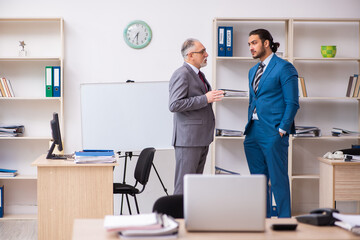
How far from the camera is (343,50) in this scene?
5.32 meters

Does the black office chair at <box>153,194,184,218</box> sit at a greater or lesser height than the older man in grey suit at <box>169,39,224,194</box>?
lesser

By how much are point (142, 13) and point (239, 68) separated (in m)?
1.25

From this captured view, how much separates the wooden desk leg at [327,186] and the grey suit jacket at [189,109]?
1.44 meters

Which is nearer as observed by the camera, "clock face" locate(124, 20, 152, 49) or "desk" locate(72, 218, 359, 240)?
"desk" locate(72, 218, 359, 240)

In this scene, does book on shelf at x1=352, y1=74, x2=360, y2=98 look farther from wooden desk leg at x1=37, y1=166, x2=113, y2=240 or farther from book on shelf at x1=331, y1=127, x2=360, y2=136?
wooden desk leg at x1=37, y1=166, x2=113, y2=240

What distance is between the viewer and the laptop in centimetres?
167

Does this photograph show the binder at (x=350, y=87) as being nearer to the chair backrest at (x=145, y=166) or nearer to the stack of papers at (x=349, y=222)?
the chair backrest at (x=145, y=166)

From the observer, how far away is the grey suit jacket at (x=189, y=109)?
11.6 feet

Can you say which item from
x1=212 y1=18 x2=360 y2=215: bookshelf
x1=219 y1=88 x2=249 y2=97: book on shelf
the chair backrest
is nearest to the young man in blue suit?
the chair backrest

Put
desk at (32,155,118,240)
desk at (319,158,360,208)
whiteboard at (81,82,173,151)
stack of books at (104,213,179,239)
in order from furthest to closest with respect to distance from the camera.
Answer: whiteboard at (81,82,173,151)
desk at (319,158,360,208)
desk at (32,155,118,240)
stack of books at (104,213,179,239)

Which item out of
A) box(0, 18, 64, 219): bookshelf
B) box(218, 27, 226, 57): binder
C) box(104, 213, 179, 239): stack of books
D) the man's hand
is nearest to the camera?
box(104, 213, 179, 239): stack of books

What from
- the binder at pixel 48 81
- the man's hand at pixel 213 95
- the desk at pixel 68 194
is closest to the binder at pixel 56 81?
the binder at pixel 48 81

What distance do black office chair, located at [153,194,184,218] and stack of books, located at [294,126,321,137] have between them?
3002 millimetres

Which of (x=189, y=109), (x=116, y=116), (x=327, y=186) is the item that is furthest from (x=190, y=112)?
(x=327, y=186)
